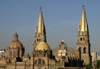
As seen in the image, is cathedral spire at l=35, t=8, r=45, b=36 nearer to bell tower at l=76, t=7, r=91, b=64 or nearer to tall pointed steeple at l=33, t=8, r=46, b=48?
tall pointed steeple at l=33, t=8, r=46, b=48

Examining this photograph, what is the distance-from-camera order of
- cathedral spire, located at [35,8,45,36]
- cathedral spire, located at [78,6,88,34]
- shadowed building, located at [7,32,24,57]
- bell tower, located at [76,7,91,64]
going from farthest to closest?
cathedral spire, located at [35,8,45,36], cathedral spire, located at [78,6,88,34], bell tower, located at [76,7,91,64], shadowed building, located at [7,32,24,57]

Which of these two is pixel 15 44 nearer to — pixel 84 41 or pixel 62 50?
pixel 62 50

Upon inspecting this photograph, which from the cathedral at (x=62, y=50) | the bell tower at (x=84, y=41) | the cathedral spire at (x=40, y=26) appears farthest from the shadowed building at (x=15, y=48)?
the bell tower at (x=84, y=41)

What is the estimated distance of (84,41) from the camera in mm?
126188

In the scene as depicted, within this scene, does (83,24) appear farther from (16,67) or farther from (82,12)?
(16,67)

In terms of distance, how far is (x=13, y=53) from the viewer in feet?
409

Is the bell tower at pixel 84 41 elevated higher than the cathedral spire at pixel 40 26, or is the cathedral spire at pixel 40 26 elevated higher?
the cathedral spire at pixel 40 26

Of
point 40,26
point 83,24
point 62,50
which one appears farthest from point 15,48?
point 83,24

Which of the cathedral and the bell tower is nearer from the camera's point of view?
the cathedral

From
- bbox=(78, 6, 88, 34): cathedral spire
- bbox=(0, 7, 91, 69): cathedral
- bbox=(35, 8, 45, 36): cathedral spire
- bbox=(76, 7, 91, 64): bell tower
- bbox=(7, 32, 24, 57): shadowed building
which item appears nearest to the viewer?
bbox=(0, 7, 91, 69): cathedral

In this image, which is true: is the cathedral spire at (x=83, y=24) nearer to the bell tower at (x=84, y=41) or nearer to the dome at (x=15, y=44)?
the bell tower at (x=84, y=41)

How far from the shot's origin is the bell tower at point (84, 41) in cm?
12519

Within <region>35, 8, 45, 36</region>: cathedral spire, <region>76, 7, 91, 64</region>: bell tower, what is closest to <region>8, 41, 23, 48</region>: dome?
<region>35, 8, 45, 36</region>: cathedral spire

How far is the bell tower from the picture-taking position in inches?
4929
